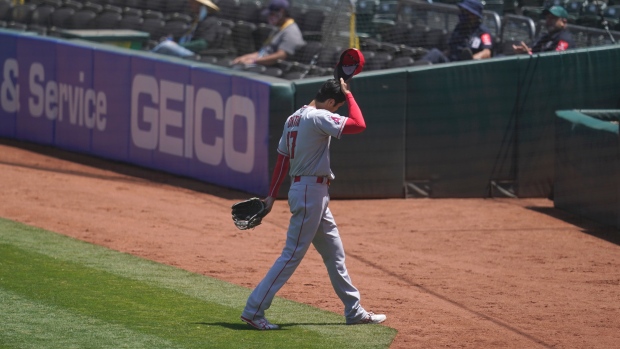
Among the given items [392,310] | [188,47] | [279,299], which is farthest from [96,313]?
[188,47]

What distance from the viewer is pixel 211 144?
40.6 ft

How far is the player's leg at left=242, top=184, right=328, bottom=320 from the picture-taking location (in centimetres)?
618

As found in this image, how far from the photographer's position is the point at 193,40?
15.4 metres

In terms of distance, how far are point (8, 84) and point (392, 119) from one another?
6.26 m

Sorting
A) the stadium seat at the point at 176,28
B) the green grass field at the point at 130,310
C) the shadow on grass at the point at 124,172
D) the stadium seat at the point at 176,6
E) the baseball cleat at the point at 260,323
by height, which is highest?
the stadium seat at the point at 176,6

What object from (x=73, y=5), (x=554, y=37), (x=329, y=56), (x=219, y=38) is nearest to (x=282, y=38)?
(x=329, y=56)

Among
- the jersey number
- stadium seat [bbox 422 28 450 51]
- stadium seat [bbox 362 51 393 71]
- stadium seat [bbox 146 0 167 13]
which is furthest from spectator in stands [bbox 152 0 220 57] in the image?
the jersey number

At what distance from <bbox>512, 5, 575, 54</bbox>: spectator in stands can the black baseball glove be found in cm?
649

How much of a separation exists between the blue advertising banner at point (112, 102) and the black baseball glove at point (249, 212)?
725cm

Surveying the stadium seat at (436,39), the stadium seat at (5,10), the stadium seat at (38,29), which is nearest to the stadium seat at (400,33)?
the stadium seat at (436,39)

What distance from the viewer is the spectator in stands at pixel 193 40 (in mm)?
14016

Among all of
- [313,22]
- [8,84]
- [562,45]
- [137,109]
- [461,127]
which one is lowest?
[8,84]

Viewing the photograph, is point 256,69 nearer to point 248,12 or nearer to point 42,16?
point 248,12

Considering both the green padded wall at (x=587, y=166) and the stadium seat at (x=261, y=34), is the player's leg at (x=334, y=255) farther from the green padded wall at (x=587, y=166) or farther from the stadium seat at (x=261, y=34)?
the stadium seat at (x=261, y=34)
